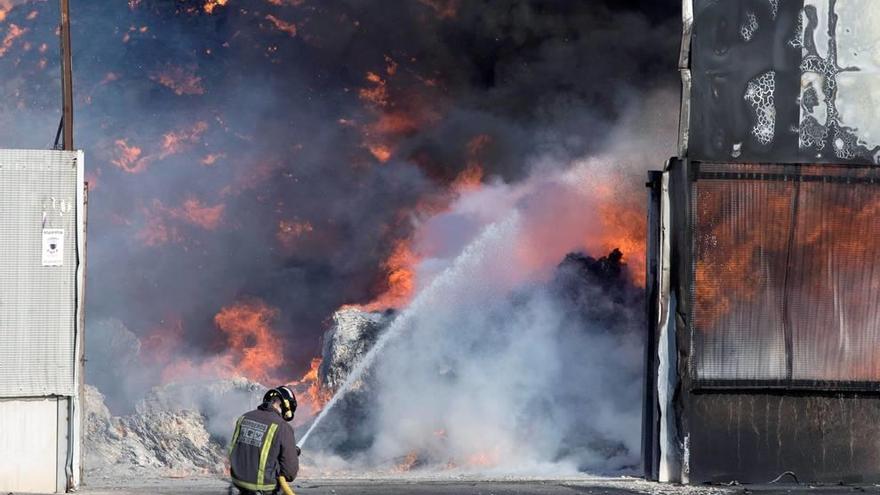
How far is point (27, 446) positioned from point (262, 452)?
414 cm

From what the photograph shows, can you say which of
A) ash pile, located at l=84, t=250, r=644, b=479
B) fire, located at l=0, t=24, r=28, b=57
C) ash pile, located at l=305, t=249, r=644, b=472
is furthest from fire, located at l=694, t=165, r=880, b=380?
fire, located at l=0, t=24, r=28, b=57

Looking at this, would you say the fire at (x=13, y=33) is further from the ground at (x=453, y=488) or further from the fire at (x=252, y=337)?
the ground at (x=453, y=488)

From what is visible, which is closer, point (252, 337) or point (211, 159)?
point (252, 337)

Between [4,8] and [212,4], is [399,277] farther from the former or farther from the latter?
[4,8]

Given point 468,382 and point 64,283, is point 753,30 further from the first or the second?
point 64,283

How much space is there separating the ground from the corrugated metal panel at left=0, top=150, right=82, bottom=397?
127 cm

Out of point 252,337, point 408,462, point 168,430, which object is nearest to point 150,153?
point 252,337

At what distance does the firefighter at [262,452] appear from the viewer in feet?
27.6

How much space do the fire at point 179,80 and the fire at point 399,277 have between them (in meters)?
3.52

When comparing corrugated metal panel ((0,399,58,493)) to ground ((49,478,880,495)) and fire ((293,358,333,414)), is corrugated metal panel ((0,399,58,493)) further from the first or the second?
fire ((293,358,333,414))

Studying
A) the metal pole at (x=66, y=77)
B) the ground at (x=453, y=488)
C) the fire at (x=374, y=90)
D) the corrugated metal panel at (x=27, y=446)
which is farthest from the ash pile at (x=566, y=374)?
the metal pole at (x=66, y=77)

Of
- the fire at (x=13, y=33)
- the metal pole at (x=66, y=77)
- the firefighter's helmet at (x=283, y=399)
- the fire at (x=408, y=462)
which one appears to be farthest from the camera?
the fire at (x=13, y=33)

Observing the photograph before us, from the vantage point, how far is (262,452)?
8406 mm

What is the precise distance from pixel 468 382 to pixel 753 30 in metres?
6.19
